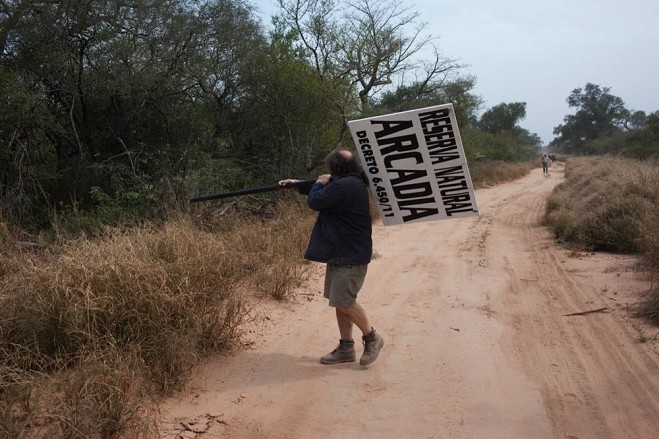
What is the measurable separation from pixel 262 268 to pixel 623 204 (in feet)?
20.1

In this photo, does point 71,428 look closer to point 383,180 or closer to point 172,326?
point 172,326

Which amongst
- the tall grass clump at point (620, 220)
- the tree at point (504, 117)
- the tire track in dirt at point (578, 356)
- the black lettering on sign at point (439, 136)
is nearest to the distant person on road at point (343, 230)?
the black lettering on sign at point (439, 136)

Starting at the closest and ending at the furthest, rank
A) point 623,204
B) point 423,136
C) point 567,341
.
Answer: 1. point 423,136
2. point 567,341
3. point 623,204

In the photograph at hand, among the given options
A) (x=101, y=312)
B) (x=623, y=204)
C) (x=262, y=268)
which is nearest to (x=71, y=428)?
(x=101, y=312)

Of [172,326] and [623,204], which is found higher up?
[172,326]

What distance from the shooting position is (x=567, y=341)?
4.83m

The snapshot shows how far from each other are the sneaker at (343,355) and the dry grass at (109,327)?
32.2 inches

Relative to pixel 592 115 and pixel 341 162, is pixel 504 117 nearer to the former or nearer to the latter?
pixel 592 115

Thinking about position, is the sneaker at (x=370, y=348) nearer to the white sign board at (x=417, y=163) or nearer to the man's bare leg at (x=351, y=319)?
the man's bare leg at (x=351, y=319)

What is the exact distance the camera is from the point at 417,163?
4.34 meters

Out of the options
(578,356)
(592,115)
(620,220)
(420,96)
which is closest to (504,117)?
(592,115)

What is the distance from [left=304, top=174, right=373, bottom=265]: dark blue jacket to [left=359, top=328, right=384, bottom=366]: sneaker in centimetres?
67

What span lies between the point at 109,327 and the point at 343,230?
1.83m

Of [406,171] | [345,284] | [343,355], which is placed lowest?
[343,355]
